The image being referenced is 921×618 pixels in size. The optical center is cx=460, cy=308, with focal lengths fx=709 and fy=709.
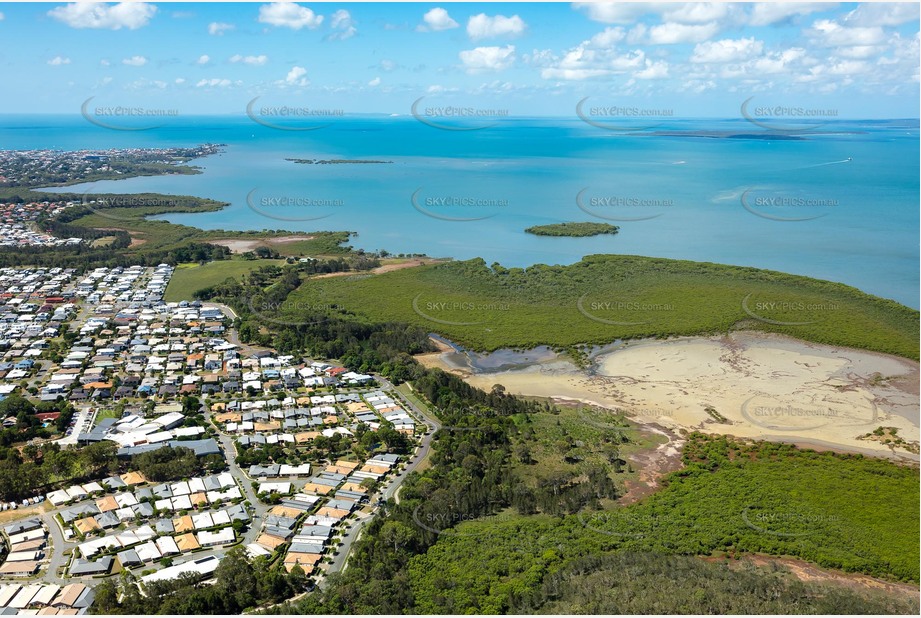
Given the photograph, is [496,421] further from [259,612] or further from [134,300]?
[134,300]

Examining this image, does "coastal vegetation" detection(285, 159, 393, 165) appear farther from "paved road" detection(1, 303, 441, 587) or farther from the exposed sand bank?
"paved road" detection(1, 303, 441, 587)

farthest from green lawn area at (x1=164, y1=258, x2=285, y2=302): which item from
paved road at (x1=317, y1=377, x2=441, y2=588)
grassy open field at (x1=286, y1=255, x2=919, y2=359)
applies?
paved road at (x1=317, y1=377, x2=441, y2=588)

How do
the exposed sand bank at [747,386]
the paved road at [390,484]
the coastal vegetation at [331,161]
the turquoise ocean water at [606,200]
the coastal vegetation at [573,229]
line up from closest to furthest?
the paved road at [390,484] < the exposed sand bank at [747,386] < the turquoise ocean water at [606,200] < the coastal vegetation at [573,229] < the coastal vegetation at [331,161]

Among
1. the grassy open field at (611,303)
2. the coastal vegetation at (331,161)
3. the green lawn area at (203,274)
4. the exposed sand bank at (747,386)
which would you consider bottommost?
the exposed sand bank at (747,386)

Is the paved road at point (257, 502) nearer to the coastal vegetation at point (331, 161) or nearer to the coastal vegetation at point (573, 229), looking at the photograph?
the coastal vegetation at point (573, 229)

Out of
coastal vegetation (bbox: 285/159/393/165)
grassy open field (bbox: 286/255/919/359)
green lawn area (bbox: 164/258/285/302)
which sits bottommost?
grassy open field (bbox: 286/255/919/359)

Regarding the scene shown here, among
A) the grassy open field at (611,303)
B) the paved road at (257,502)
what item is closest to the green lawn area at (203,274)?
the grassy open field at (611,303)
